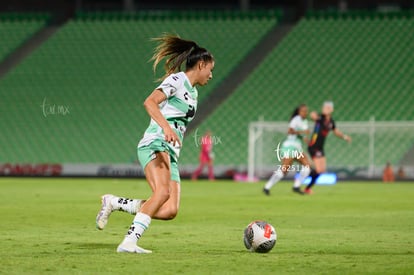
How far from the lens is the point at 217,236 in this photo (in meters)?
11.2

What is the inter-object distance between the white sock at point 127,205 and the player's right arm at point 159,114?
110cm

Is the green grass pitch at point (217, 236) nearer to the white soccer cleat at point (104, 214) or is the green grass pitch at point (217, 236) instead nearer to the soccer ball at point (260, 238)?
the soccer ball at point (260, 238)

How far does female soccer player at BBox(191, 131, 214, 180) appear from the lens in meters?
29.7

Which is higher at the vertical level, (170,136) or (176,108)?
(176,108)

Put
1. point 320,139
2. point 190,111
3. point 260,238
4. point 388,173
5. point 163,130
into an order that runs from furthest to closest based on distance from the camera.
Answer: point 388,173, point 320,139, point 190,111, point 260,238, point 163,130

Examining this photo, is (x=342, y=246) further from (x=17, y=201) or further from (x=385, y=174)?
(x=385, y=174)

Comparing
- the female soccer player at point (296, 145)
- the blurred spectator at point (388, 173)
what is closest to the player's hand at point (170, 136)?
the female soccer player at point (296, 145)

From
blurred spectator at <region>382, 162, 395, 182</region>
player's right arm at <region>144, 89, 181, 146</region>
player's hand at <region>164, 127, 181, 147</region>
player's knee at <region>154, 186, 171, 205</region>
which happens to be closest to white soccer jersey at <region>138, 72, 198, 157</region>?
player's right arm at <region>144, 89, 181, 146</region>

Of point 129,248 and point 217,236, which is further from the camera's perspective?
point 217,236

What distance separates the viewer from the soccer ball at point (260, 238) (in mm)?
9117

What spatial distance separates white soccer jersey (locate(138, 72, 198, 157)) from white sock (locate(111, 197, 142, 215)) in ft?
2.50

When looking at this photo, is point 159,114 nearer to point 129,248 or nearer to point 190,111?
point 190,111

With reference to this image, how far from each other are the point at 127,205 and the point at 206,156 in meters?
20.3

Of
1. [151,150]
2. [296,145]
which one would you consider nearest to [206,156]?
[296,145]
